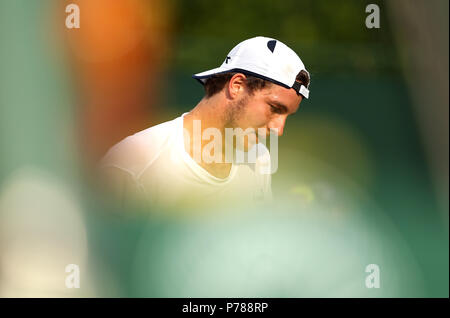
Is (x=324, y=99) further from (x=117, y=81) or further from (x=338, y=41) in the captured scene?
(x=117, y=81)

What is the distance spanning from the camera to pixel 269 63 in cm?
215

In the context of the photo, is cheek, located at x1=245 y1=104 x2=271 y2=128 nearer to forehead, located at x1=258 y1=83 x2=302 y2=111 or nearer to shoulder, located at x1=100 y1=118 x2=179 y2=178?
forehead, located at x1=258 y1=83 x2=302 y2=111

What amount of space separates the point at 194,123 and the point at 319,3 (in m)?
2.00

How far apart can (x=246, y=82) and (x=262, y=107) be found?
0.42 feet

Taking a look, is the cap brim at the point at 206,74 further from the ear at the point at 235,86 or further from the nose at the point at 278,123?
the nose at the point at 278,123

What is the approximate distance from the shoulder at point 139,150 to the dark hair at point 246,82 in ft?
0.68

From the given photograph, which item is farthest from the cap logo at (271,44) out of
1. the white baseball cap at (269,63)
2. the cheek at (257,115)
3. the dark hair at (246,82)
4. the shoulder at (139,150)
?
the shoulder at (139,150)

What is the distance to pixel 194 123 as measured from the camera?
2186 mm

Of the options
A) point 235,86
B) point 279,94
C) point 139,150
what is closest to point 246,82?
point 235,86

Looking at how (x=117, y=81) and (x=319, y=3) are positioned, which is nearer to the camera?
(x=117, y=81)

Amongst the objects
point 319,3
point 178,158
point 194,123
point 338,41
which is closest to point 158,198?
point 178,158

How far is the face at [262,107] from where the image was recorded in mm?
2188

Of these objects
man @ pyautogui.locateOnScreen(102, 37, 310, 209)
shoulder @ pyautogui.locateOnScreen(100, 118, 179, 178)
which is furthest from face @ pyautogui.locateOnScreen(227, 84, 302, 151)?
shoulder @ pyautogui.locateOnScreen(100, 118, 179, 178)

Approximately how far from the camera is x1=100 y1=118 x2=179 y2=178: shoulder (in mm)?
2168
